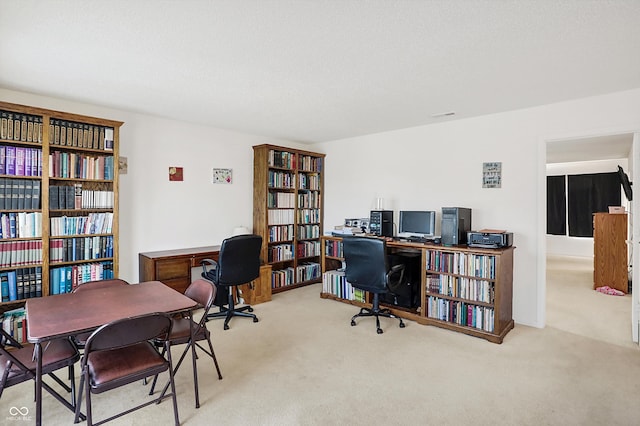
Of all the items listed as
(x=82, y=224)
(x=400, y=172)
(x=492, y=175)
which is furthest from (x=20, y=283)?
(x=492, y=175)

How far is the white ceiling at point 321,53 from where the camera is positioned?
1.91 metres

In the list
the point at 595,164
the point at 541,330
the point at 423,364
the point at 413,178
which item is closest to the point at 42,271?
the point at 423,364

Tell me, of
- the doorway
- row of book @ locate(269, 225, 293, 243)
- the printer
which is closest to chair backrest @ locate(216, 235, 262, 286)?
row of book @ locate(269, 225, 293, 243)

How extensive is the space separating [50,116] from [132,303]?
228cm

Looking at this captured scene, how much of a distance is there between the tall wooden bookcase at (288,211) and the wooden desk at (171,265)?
109 cm

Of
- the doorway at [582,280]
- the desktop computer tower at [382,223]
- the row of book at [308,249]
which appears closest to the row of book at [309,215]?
the row of book at [308,249]

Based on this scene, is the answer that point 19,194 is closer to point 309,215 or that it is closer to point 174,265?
point 174,265

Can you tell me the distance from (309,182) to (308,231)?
33.7 inches

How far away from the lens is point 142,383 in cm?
254

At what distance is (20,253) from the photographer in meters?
3.21

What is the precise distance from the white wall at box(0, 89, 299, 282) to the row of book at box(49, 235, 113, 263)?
0.33 m

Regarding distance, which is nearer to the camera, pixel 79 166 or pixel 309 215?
pixel 79 166

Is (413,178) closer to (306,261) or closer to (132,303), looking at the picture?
(306,261)

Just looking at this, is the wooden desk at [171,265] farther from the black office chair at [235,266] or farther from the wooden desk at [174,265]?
the black office chair at [235,266]
